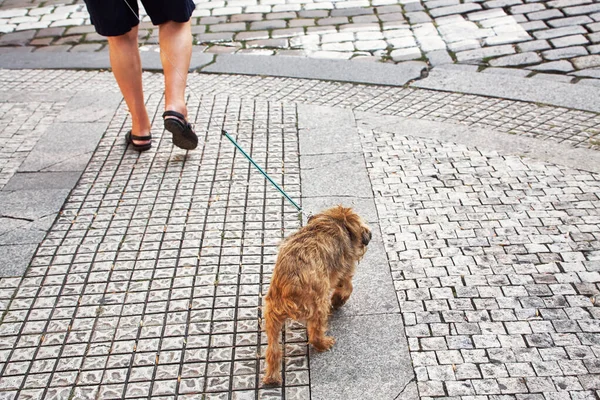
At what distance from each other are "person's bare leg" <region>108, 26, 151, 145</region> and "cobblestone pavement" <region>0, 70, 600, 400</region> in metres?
0.27

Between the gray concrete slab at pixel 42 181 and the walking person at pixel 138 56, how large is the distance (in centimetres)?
63

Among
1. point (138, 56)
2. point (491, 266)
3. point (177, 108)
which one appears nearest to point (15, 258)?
point (177, 108)

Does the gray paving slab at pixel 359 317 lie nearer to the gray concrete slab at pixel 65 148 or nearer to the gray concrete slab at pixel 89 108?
the gray concrete slab at pixel 65 148

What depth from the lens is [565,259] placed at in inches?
160

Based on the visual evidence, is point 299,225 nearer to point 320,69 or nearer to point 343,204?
point 343,204

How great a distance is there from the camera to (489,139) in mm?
5531

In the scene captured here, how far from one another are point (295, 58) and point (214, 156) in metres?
2.35

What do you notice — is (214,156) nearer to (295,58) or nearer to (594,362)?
(295,58)

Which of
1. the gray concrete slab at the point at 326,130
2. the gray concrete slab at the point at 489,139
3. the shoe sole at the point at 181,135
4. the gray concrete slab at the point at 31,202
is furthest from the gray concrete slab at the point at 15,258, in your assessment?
the gray concrete slab at the point at 489,139

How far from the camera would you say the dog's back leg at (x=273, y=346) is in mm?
3193

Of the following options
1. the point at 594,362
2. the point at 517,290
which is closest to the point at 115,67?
the point at 517,290

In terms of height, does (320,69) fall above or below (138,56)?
below

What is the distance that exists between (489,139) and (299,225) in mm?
2036

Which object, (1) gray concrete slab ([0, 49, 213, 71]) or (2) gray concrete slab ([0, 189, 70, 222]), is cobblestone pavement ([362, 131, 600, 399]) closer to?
(2) gray concrete slab ([0, 189, 70, 222])
